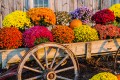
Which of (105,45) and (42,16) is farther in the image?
(42,16)

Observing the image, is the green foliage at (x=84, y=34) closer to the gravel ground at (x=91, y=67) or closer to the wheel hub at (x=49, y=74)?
the wheel hub at (x=49, y=74)

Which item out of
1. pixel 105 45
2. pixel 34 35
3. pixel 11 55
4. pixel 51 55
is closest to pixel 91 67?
pixel 105 45

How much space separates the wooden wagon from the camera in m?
4.86

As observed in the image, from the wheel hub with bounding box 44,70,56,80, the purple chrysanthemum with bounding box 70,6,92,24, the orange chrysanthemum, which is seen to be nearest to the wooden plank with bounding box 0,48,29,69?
the wheel hub with bounding box 44,70,56,80

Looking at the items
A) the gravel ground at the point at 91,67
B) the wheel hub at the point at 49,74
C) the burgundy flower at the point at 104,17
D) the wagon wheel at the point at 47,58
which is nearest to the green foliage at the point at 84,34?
the wagon wheel at the point at 47,58

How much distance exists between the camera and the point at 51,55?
5.13 m

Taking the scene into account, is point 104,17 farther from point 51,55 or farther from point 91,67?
point 51,55

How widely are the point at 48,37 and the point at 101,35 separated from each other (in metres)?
1.06

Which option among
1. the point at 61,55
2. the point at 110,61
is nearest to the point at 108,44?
the point at 61,55

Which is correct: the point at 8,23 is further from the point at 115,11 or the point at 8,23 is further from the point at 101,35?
the point at 115,11

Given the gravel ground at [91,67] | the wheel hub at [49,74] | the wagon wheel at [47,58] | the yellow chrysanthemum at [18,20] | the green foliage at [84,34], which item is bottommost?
the gravel ground at [91,67]

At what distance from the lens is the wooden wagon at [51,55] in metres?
4.86

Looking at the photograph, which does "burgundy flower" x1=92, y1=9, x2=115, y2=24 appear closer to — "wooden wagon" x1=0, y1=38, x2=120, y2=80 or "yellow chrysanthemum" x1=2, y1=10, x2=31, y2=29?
"wooden wagon" x1=0, y1=38, x2=120, y2=80

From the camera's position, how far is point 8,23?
5941mm
